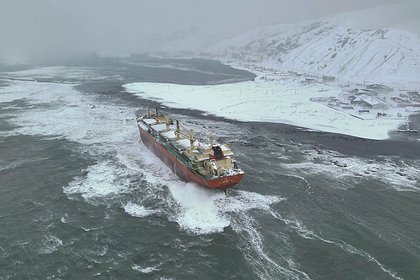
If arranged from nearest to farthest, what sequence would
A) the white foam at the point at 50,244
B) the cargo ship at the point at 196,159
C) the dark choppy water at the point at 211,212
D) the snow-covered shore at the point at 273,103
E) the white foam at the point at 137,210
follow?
the dark choppy water at the point at 211,212 < the white foam at the point at 50,244 < the white foam at the point at 137,210 < the cargo ship at the point at 196,159 < the snow-covered shore at the point at 273,103

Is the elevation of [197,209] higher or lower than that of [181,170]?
lower

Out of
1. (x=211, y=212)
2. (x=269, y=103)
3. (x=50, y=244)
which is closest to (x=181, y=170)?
(x=211, y=212)

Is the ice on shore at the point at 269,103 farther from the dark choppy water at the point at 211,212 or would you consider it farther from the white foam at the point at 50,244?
the white foam at the point at 50,244

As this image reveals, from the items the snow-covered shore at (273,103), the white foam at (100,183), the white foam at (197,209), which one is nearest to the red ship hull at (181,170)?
the white foam at (197,209)

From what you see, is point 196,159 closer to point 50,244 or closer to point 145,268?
point 145,268

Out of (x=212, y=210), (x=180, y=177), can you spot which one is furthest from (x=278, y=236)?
(x=180, y=177)

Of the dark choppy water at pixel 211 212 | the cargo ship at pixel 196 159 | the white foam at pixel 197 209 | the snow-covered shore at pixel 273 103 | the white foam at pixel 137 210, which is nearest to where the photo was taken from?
the dark choppy water at pixel 211 212
